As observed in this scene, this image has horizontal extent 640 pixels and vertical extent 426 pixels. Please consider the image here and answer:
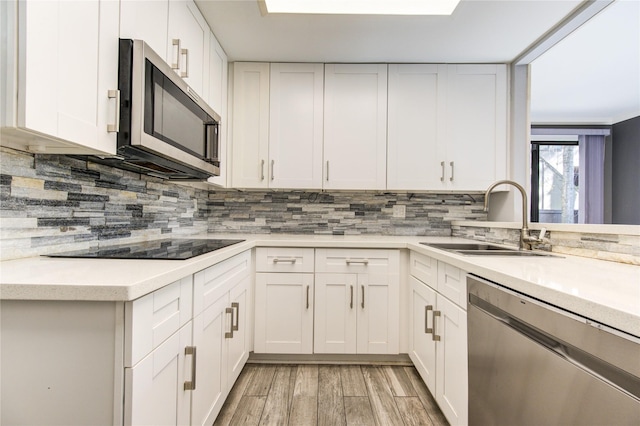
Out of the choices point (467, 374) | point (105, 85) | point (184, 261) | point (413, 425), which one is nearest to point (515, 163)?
point (467, 374)

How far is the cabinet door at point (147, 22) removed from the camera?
1.11m

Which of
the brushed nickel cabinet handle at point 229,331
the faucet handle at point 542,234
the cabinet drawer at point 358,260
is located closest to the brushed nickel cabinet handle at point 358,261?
the cabinet drawer at point 358,260

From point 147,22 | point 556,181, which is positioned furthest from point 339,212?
point 556,181

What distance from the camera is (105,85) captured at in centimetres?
101

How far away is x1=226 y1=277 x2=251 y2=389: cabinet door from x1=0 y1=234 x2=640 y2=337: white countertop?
21.3 inches

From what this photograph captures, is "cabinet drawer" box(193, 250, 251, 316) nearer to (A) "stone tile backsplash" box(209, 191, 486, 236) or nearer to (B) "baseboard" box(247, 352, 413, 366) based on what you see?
(B) "baseboard" box(247, 352, 413, 366)

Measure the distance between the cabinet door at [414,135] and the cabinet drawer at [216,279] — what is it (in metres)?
1.30

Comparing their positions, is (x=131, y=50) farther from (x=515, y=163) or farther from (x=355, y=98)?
(x=515, y=163)

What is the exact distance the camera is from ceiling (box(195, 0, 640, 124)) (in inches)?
70.5

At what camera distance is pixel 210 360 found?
1316 mm

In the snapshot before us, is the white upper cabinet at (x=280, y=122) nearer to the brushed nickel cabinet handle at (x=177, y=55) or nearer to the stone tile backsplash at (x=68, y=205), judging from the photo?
the stone tile backsplash at (x=68, y=205)

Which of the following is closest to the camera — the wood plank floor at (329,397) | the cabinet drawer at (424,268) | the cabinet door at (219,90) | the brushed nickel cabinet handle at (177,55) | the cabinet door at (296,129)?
the brushed nickel cabinet handle at (177,55)

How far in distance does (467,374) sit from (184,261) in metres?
1.21

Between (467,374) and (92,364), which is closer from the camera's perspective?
(92,364)
